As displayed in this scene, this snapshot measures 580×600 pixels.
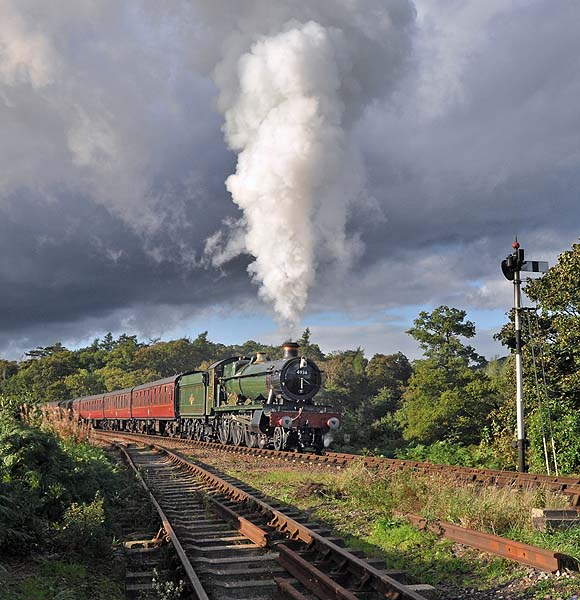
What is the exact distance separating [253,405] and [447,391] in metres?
10.2

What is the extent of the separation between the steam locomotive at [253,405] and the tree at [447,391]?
6051mm

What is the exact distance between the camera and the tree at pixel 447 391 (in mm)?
26641

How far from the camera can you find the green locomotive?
66.1 feet

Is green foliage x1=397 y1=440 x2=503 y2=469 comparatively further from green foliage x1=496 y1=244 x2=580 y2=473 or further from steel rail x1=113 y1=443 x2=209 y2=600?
steel rail x1=113 y1=443 x2=209 y2=600

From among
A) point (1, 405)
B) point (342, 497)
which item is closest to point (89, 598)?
point (342, 497)

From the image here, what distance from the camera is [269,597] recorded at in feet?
19.7

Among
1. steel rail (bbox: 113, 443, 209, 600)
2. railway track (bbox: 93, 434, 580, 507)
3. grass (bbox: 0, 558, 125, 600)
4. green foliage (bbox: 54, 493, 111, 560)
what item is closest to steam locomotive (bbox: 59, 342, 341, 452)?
railway track (bbox: 93, 434, 580, 507)

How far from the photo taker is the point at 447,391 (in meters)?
27.2

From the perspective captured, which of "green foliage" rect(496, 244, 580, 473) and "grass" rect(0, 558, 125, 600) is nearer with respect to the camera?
"grass" rect(0, 558, 125, 600)

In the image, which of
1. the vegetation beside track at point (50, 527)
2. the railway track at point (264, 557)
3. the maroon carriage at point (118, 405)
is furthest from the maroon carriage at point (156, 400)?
the vegetation beside track at point (50, 527)

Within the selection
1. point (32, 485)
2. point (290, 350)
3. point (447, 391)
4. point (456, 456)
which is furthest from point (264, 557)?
point (447, 391)

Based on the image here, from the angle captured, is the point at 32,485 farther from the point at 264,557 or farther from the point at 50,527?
Answer: the point at 264,557

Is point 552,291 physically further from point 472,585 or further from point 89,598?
point 89,598

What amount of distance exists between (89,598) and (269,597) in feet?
5.72
